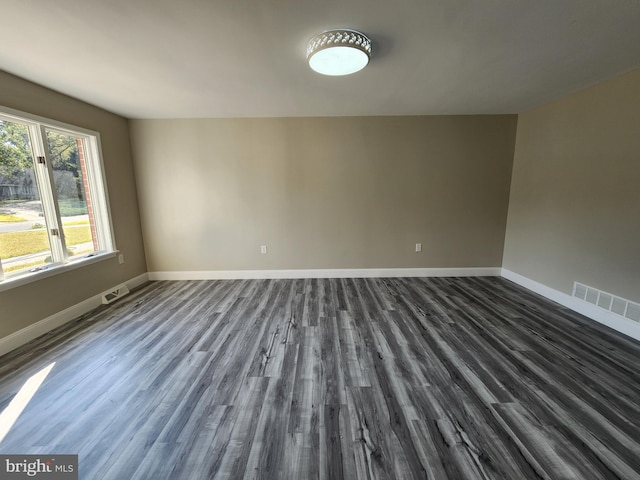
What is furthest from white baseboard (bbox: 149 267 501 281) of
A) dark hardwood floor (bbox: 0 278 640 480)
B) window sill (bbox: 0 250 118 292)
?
dark hardwood floor (bbox: 0 278 640 480)

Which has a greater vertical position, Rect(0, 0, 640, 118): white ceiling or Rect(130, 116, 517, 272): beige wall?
Rect(0, 0, 640, 118): white ceiling

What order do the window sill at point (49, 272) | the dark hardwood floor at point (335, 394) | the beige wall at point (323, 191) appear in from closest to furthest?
1. the dark hardwood floor at point (335, 394)
2. the window sill at point (49, 272)
3. the beige wall at point (323, 191)

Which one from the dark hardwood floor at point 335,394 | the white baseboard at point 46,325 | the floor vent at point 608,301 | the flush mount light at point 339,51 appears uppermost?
the flush mount light at point 339,51

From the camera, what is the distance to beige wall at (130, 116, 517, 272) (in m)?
3.63

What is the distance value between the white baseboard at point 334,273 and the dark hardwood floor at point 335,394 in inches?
43.4

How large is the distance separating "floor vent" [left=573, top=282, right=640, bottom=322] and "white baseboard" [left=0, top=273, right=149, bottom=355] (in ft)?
19.0

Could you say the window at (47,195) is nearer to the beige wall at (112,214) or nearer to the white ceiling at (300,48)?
the beige wall at (112,214)

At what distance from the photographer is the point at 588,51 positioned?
1.92m

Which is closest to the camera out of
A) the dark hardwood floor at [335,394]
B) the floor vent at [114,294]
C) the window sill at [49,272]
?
the dark hardwood floor at [335,394]

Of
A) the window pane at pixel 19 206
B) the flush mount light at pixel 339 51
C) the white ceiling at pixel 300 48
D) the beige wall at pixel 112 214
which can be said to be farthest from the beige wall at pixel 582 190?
the window pane at pixel 19 206

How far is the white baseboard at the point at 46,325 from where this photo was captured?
2146mm

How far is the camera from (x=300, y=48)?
186cm

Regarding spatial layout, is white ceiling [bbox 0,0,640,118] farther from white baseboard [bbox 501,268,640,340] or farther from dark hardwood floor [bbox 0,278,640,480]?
dark hardwood floor [bbox 0,278,640,480]

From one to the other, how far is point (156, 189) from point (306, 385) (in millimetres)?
3673
